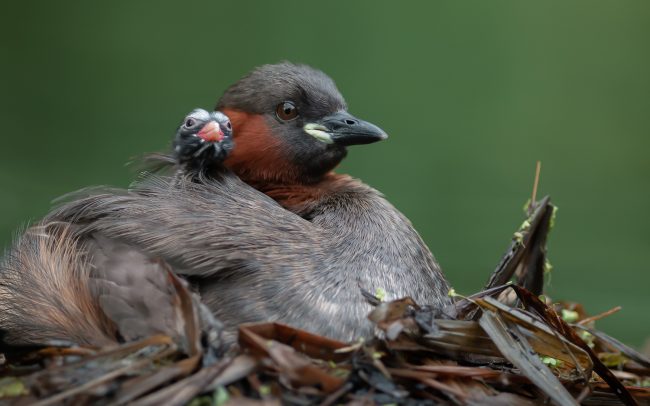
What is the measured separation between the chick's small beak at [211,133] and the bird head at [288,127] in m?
0.30

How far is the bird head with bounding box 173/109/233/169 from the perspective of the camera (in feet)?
7.25

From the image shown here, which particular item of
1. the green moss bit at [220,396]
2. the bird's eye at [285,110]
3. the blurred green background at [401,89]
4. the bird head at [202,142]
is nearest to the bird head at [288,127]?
the bird's eye at [285,110]

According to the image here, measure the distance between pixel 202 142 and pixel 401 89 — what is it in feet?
7.45

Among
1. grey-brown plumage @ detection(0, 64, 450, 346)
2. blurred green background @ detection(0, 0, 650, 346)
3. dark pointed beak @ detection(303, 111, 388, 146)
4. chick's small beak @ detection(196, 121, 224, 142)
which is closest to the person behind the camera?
grey-brown plumage @ detection(0, 64, 450, 346)

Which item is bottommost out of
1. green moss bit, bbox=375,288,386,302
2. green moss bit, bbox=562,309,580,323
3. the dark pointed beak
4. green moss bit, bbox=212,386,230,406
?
green moss bit, bbox=562,309,580,323

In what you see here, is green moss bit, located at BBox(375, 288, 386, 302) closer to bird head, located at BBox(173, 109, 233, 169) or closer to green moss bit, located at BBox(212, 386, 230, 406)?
green moss bit, located at BBox(212, 386, 230, 406)

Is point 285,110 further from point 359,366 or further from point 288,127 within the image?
point 359,366

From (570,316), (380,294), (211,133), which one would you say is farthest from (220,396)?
(570,316)

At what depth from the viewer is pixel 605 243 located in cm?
459

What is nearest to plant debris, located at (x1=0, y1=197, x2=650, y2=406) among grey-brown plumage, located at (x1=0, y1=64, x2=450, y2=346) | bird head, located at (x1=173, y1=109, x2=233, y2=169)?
grey-brown plumage, located at (x1=0, y1=64, x2=450, y2=346)

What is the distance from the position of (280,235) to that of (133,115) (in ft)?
8.67

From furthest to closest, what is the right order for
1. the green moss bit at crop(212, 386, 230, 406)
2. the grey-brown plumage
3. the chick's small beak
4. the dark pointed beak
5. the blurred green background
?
the blurred green background, the dark pointed beak, the chick's small beak, the grey-brown plumage, the green moss bit at crop(212, 386, 230, 406)

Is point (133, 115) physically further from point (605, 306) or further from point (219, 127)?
point (605, 306)

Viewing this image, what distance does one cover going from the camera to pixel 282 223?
207 centimetres
